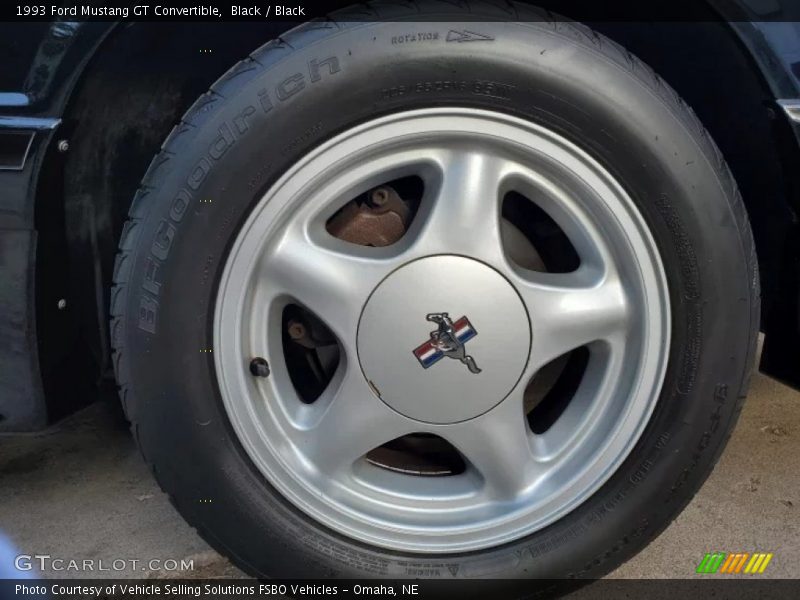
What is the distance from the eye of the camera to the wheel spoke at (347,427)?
132 centimetres

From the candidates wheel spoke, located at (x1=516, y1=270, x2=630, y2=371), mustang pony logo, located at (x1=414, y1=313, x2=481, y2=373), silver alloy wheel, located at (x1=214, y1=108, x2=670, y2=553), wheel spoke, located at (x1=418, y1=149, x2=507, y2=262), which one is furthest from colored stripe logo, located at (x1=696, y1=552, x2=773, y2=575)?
wheel spoke, located at (x1=418, y1=149, x2=507, y2=262)

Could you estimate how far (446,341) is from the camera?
128cm

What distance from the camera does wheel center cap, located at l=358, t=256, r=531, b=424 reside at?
4.16ft

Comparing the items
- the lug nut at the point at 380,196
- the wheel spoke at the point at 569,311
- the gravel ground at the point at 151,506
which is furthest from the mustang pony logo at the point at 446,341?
the gravel ground at the point at 151,506

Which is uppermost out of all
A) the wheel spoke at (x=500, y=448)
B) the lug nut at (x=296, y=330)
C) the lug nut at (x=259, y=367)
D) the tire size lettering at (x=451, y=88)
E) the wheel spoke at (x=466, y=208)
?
the tire size lettering at (x=451, y=88)

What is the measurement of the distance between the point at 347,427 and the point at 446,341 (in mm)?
240

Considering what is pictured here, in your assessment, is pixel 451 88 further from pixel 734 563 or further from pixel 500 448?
pixel 734 563

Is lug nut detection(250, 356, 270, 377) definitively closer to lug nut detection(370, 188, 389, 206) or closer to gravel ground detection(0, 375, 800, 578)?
lug nut detection(370, 188, 389, 206)

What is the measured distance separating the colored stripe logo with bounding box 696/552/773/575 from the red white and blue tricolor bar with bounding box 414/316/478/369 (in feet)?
2.36

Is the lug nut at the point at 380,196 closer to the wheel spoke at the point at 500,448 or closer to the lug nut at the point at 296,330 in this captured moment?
the lug nut at the point at 296,330

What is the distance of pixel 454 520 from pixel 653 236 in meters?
0.61

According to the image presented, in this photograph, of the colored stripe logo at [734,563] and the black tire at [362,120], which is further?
the colored stripe logo at [734,563]

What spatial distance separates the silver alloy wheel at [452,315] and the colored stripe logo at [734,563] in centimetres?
38

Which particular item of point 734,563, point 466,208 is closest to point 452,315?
point 466,208
